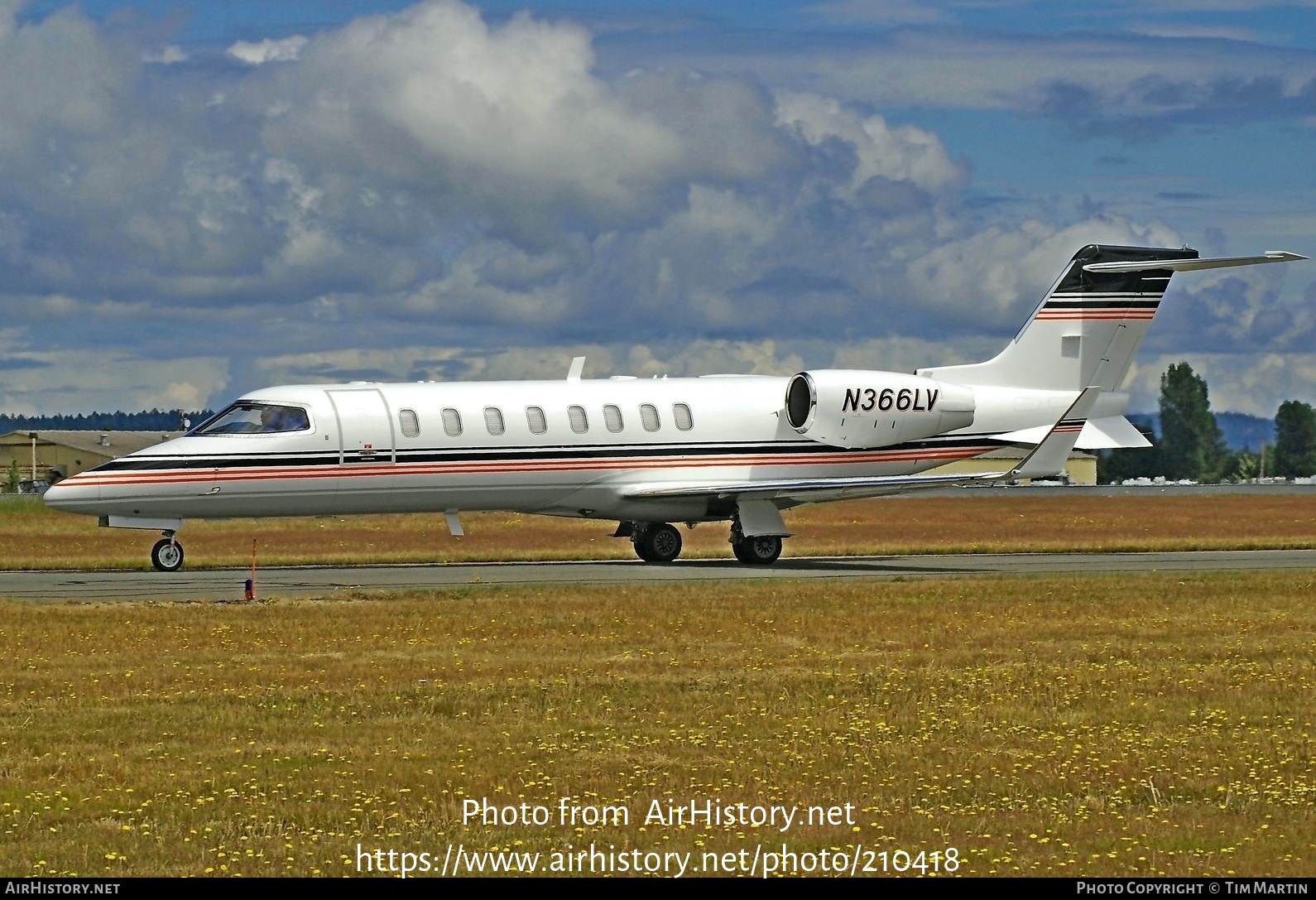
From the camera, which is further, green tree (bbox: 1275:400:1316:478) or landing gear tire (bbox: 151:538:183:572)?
green tree (bbox: 1275:400:1316:478)

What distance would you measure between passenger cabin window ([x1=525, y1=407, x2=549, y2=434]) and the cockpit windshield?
3963mm

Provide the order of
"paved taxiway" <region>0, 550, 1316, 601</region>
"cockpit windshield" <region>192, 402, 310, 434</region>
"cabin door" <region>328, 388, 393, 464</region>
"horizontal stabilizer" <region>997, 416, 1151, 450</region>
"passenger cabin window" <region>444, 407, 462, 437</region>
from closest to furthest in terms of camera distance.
Result: "paved taxiway" <region>0, 550, 1316, 601</region>, "cockpit windshield" <region>192, 402, 310, 434</region>, "cabin door" <region>328, 388, 393, 464</region>, "passenger cabin window" <region>444, 407, 462, 437</region>, "horizontal stabilizer" <region>997, 416, 1151, 450</region>

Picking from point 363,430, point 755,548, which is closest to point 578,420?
point 363,430

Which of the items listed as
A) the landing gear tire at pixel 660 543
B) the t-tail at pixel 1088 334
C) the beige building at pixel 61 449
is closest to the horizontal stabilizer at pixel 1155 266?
the t-tail at pixel 1088 334

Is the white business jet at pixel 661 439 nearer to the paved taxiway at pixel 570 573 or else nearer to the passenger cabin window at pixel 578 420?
the passenger cabin window at pixel 578 420

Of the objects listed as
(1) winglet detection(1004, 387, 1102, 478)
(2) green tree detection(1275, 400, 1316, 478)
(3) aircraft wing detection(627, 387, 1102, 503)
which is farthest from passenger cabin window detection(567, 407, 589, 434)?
(2) green tree detection(1275, 400, 1316, 478)

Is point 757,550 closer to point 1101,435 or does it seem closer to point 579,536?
point 1101,435

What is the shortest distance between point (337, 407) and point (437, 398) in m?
1.88

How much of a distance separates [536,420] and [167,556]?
700 centimetres

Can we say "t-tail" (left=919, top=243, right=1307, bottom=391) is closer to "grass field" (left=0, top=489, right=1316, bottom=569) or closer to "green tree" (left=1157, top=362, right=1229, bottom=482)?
"grass field" (left=0, top=489, right=1316, bottom=569)

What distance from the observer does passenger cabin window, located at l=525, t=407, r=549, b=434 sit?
102ft

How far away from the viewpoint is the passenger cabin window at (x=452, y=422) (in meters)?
30.4

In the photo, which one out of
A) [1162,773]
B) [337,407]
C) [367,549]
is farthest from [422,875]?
[367,549]

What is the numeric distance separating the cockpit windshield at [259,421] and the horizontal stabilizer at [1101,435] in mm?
13946
